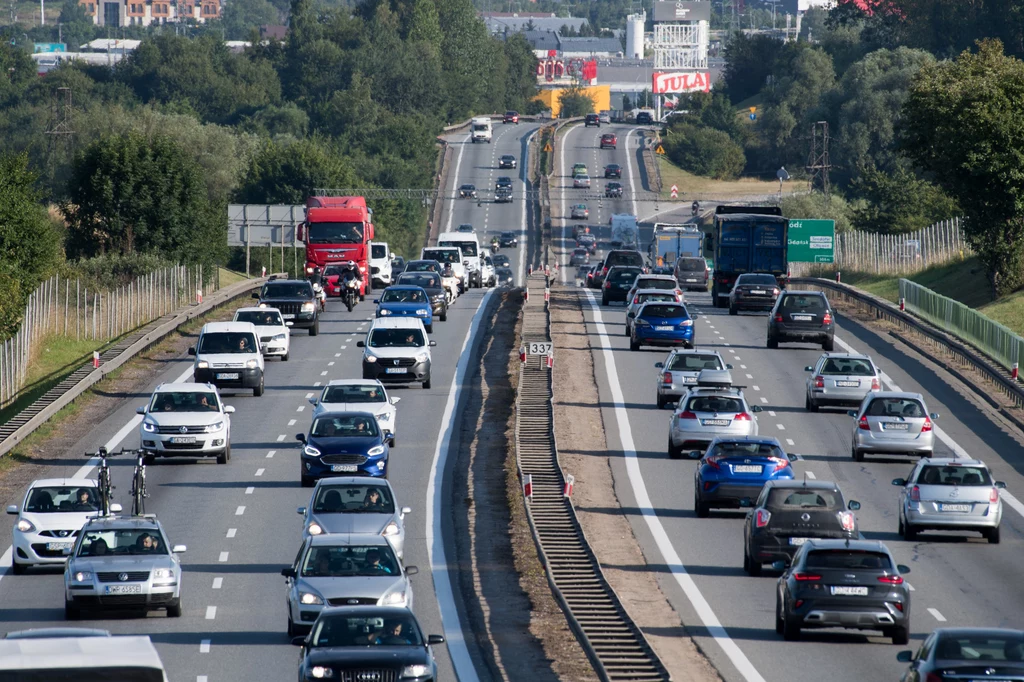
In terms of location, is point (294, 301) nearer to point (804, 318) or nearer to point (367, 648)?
point (804, 318)

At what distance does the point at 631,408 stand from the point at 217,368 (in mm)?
10659

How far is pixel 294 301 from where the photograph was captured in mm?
56125

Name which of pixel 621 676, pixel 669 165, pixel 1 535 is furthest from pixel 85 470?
pixel 669 165

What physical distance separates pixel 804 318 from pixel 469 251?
31.6m

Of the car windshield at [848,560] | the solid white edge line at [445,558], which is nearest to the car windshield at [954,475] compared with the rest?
the car windshield at [848,560]

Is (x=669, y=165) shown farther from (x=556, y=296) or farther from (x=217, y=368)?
(x=217, y=368)

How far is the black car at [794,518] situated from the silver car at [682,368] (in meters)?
15.8

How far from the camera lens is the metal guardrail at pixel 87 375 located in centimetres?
3775

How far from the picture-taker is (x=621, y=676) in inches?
762

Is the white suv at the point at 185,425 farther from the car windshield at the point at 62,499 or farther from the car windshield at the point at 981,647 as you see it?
the car windshield at the point at 981,647

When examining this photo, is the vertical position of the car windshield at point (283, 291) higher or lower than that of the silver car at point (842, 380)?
higher

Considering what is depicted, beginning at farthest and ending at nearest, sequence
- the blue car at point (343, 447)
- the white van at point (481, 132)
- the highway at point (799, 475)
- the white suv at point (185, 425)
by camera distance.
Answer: the white van at point (481, 132), the white suv at point (185, 425), the blue car at point (343, 447), the highway at point (799, 475)

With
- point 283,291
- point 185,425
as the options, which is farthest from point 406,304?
point 185,425

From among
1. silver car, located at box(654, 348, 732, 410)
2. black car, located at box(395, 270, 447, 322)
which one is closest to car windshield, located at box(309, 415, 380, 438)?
silver car, located at box(654, 348, 732, 410)
